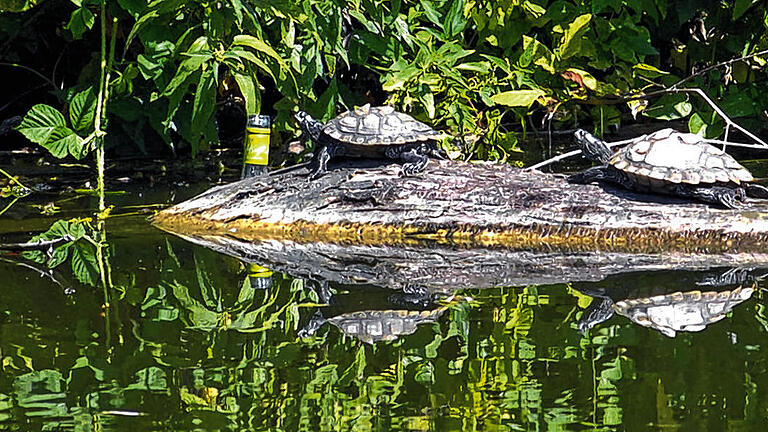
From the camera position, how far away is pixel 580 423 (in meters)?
2.10

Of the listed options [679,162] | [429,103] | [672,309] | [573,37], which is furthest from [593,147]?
[672,309]

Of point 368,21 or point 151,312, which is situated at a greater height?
point 368,21

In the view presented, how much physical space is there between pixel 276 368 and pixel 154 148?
510cm

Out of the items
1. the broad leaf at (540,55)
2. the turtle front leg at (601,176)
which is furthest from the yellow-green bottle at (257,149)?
the turtle front leg at (601,176)

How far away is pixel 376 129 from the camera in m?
4.84

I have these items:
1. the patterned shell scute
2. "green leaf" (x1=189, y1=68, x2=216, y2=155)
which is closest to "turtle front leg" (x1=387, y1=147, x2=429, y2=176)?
the patterned shell scute

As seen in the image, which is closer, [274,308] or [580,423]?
[580,423]

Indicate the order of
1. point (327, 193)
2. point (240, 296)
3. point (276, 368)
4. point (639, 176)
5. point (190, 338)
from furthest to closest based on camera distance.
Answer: point (327, 193) → point (639, 176) → point (240, 296) → point (190, 338) → point (276, 368)

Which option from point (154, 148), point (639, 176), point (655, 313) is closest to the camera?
point (655, 313)

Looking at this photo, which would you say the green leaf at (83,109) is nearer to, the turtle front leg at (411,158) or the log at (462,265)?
the log at (462,265)

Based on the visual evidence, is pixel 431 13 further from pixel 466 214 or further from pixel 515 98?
pixel 466 214

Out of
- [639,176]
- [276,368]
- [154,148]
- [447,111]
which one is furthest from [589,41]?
[276,368]

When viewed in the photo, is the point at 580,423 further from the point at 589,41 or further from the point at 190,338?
the point at 589,41

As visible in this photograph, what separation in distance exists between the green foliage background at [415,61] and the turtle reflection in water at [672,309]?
7.50 feet
